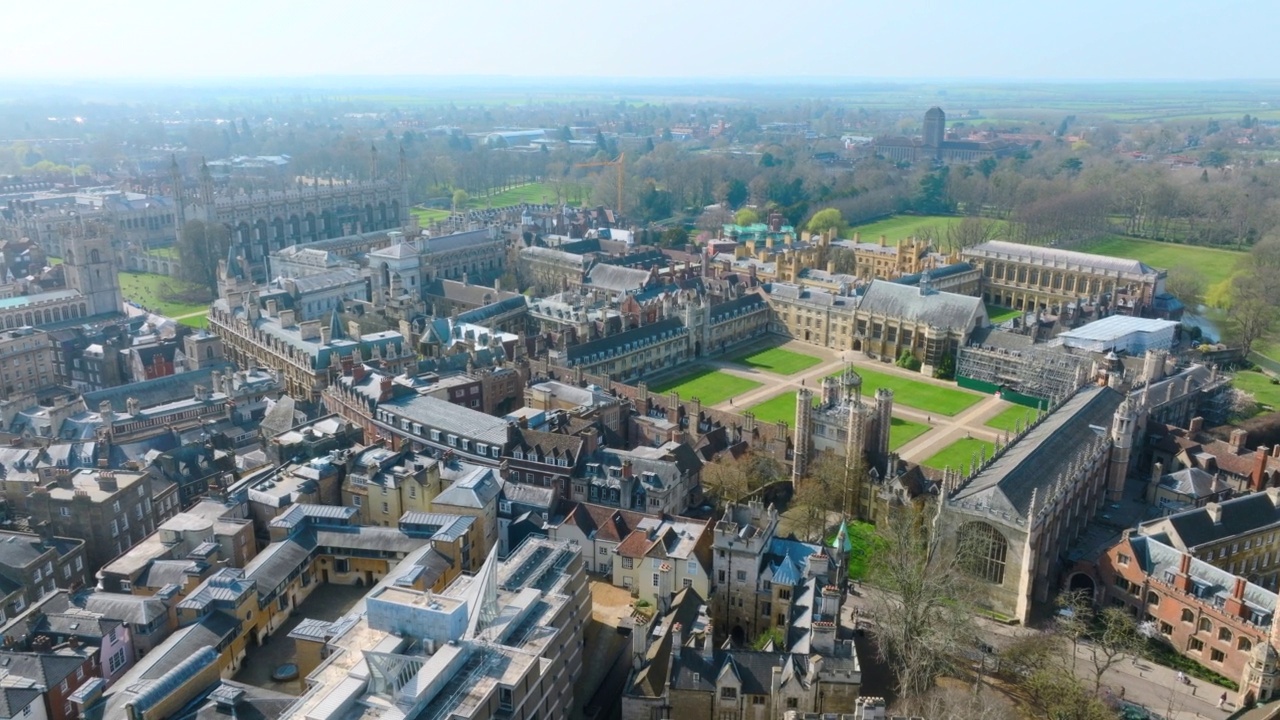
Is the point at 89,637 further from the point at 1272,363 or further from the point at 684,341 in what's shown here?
the point at 1272,363

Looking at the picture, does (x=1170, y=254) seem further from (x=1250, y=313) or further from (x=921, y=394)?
(x=921, y=394)

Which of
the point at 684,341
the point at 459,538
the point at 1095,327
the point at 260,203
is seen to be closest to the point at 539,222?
the point at 260,203

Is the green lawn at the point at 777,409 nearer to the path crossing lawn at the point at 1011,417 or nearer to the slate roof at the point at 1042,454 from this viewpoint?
the path crossing lawn at the point at 1011,417

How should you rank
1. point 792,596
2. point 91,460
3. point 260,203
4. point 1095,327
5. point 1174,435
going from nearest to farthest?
point 792,596, point 91,460, point 1174,435, point 1095,327, point 260,203

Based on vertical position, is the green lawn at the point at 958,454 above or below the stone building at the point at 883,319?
below

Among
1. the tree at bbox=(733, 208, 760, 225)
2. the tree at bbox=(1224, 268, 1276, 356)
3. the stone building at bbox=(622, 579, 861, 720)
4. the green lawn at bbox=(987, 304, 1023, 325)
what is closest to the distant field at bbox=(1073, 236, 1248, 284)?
the tree at bbox=(1224, 268, 1276, 356)

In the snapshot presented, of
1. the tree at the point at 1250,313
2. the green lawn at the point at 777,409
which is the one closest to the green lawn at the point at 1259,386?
the tree at the point at 1250,313
